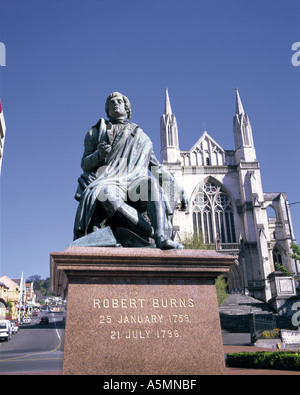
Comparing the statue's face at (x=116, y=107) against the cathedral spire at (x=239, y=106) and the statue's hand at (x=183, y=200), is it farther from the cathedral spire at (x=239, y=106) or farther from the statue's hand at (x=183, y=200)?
the cathedral spire at (x=239, y=106)

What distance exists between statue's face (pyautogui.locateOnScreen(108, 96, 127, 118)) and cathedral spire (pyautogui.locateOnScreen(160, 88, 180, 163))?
37.7 metres

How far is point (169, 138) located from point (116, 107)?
39519 millimetres

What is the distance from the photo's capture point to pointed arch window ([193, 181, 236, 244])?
42.6 meters

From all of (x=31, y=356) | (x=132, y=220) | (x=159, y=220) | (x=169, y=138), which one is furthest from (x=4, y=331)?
(x=169, y=138)

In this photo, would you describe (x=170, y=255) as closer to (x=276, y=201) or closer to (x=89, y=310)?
(x=89, y=310)

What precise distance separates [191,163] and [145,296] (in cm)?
4227

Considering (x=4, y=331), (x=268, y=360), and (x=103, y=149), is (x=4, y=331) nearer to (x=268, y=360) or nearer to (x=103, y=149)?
(x=268, y=360)

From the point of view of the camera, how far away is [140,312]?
12.5ft

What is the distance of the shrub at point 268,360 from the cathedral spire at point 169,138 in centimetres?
3549

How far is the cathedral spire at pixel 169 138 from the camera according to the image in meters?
43.5

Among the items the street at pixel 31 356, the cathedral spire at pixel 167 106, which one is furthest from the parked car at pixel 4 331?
the cathedral spire at pixel 167 106

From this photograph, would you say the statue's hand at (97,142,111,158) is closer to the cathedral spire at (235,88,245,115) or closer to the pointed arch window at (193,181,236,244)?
the pointed arch window at (193,181,236,244)
